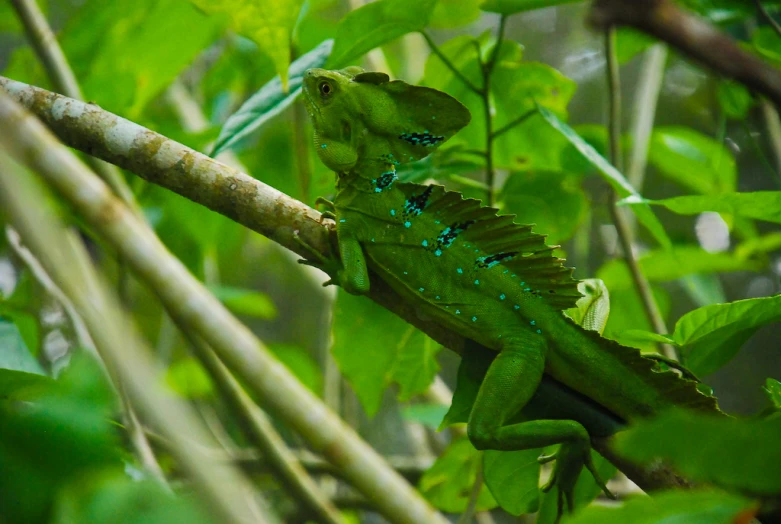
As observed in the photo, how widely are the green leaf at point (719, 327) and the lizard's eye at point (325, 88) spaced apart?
1.25 meters

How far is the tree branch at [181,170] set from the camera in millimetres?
1857

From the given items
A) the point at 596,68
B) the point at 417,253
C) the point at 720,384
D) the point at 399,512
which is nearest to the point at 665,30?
the point at 399,512

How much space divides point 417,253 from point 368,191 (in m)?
0.26

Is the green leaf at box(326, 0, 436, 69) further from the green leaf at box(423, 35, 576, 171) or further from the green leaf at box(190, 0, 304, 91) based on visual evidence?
the green leaf at box(423, 35, 576, 171)

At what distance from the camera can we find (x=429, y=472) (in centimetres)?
254

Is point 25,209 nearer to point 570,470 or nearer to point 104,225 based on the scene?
point 104,225

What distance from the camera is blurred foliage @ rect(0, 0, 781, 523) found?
89cm

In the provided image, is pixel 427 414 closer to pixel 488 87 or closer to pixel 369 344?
pixel 369 344

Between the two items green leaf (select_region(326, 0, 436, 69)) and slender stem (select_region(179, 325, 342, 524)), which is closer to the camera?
green leaf (select_region(326, 0, 436, 69))

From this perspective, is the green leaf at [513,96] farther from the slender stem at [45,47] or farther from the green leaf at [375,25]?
the slender stem at [45,47]

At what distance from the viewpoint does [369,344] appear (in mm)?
2307

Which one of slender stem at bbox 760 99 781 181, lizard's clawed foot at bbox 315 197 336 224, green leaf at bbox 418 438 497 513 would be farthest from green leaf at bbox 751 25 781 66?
green leaf at bbox 418 438 497 513

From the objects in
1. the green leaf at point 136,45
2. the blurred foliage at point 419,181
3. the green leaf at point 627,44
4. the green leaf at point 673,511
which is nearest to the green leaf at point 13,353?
the blurred foliage at point 419,181

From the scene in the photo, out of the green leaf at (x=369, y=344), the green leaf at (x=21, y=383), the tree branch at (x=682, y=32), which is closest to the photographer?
the tree branch at (x=682, y=32)
